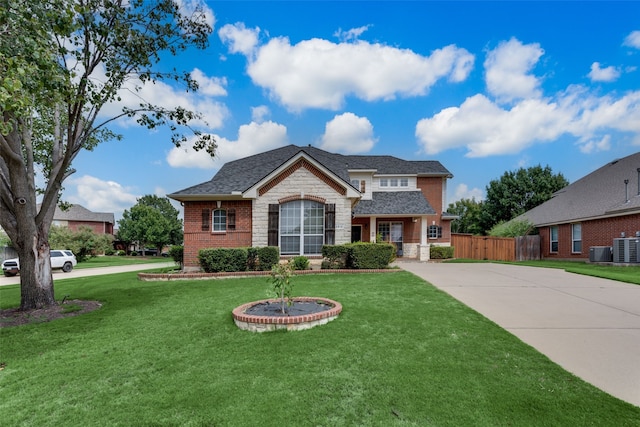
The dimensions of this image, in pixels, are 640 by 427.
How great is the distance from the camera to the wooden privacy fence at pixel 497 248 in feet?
76.7

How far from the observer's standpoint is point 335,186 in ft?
51.8

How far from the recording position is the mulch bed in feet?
24.3

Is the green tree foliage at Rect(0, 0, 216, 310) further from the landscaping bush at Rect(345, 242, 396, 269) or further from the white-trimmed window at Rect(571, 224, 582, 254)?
the white-trimmed window at Rect(571, 224, 582, 254)

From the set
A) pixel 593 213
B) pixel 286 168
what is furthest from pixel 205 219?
pixel 593 213

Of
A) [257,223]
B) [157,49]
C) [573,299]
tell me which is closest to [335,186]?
[257,223]

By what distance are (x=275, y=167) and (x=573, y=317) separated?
1288 centimetres

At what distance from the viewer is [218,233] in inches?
629

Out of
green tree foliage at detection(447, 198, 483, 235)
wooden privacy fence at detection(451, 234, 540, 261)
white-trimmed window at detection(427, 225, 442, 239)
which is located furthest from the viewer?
green tree foliage at detection(447, 198, 483, 235)

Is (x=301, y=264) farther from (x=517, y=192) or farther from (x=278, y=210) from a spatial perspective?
(x=517, y=192)

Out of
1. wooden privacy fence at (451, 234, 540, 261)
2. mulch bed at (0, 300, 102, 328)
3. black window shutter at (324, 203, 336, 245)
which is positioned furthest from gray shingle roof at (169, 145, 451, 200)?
mulch bed at (0, 300, 102, 328)

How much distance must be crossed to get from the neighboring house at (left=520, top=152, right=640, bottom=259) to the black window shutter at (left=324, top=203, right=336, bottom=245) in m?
14.9

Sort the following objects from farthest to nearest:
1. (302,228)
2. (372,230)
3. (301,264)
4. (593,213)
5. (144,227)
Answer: (144,227), (372,230), (593,213), (302,228), (301,264)

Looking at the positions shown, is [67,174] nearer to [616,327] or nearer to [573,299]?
[616,327]

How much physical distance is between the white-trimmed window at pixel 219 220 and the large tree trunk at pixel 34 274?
7.87 metres
